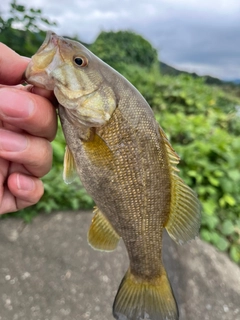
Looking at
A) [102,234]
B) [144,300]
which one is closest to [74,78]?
[102,234]

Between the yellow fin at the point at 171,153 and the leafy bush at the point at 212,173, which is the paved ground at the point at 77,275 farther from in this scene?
the yellow fin at the point at 171,153

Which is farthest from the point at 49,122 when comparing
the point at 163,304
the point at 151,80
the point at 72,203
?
the point at 151,80

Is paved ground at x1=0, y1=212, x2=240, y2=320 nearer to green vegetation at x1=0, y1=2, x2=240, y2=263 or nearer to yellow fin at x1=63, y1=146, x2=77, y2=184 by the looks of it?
green vegetation at x1=0, y1=2, x2=240, y2=263

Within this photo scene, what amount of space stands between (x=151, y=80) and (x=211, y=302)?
7.96m

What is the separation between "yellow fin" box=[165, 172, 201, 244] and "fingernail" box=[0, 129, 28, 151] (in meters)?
0.69

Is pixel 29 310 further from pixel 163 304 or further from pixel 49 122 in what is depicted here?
pixel 49 122

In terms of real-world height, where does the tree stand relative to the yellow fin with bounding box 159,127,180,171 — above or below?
below

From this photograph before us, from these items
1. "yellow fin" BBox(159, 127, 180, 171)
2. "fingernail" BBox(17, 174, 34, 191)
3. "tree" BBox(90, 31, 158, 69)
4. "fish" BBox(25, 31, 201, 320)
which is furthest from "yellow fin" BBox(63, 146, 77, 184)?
"tree" BBox(90, 31, 158, 69)

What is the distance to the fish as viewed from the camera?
5.06 ft

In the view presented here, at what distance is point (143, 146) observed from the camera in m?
1.63

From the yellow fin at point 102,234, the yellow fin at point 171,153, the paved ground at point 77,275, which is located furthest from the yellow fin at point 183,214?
the paved ground at point 77,275

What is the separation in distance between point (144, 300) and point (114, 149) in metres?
0.87

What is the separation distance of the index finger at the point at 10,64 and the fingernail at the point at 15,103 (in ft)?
0.96

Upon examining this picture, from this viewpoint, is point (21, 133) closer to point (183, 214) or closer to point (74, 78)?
point (74, 78)
